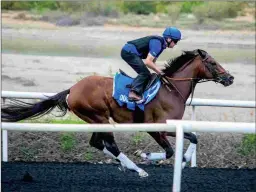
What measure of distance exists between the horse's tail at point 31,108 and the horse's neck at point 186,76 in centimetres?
98

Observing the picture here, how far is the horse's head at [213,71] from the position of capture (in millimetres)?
5906

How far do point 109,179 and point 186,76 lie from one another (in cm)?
137

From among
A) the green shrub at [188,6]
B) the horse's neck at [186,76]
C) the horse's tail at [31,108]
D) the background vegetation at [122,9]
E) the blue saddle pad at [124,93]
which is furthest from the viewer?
the green shrub at [188,6]

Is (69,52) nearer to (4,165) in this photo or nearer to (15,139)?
(15,139)

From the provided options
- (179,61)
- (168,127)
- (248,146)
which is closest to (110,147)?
(179,61)

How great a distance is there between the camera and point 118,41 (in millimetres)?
11922

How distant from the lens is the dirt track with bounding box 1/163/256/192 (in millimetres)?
4711

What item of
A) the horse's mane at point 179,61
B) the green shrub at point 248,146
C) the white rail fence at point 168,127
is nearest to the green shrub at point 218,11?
the green shrub at point 248,146

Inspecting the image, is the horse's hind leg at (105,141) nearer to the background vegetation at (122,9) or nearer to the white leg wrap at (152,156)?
the white leg wrap at (152,156)

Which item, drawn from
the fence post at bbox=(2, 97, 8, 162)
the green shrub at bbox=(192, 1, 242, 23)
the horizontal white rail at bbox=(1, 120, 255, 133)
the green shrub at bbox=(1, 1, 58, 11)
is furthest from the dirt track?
the green shrub at bbox=(192, 1, 242, 23)

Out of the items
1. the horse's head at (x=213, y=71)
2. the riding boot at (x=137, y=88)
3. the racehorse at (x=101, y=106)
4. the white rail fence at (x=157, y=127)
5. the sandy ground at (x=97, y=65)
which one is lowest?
the sandy ground at (x=97, y=65)

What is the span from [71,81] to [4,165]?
17.0 feet

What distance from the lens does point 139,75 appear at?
222 inches

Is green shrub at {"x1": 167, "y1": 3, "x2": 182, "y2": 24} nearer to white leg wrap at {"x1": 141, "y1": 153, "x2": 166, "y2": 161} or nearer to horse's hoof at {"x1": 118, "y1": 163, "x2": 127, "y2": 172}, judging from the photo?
white leg wrap at {"x1": 141, "y1": 153, "x2": 166, "y2": 161}
